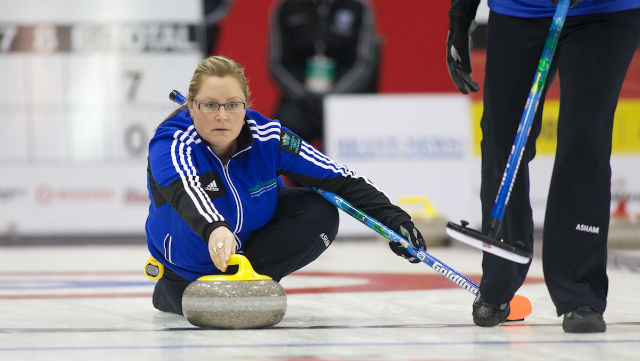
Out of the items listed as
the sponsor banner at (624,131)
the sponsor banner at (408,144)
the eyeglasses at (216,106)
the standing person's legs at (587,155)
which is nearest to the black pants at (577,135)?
the standing person's legs at (587,155)

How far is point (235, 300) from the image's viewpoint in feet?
8.11

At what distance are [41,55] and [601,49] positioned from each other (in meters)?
6.12

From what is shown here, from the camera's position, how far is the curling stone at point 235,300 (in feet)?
8.13

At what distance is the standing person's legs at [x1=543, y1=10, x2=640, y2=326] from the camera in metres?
2.44

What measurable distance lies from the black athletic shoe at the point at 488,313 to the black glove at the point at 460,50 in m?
0.62

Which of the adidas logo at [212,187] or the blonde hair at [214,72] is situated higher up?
the blonde hair at [214,72]

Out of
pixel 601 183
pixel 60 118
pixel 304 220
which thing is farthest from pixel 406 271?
pixel 60 118

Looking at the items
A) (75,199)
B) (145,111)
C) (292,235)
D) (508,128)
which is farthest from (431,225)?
(508,128)

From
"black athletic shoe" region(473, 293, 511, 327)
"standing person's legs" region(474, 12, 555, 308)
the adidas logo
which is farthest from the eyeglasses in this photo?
"black athletic shoe" region(473, 293, 511, 327)

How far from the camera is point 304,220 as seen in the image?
118 inches

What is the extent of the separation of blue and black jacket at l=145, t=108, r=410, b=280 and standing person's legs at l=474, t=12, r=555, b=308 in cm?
30

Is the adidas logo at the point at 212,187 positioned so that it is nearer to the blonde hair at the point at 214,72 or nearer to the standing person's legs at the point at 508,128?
the blonde hair at the point at 214,72

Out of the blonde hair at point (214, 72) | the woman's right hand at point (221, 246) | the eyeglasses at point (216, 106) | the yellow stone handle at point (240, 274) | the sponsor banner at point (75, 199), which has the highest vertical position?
the blonde hair at point (214, 72)

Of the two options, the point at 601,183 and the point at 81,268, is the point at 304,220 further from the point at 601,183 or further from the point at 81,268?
the point at 81,268
